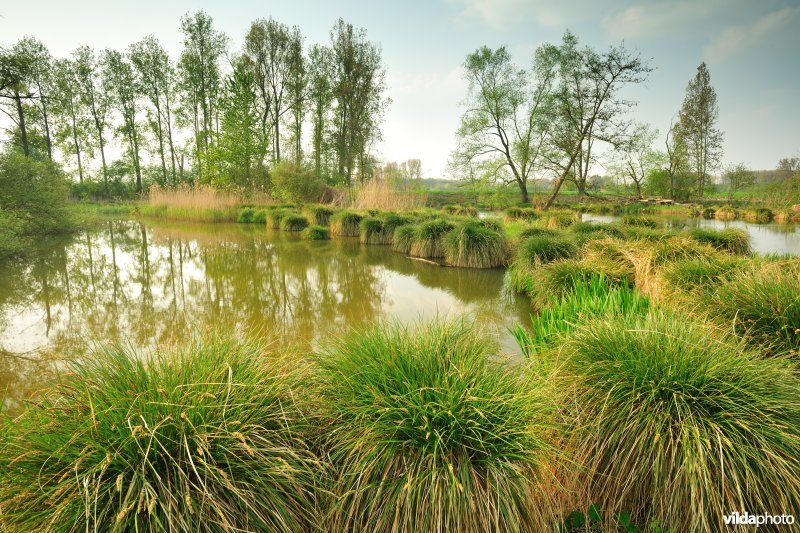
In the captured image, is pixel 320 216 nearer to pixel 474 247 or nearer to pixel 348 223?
pixel 348 223

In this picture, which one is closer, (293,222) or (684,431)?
(684,431)

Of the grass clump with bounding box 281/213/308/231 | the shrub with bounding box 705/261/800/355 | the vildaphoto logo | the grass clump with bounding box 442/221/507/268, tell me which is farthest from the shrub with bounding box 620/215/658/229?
the grass clump with bounding box 281/213/308/231

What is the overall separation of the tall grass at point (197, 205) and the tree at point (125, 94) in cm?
1152

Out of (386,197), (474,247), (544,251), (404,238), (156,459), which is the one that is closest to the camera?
(156,459)

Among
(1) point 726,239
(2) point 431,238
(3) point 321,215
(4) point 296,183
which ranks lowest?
(2) point 431,238

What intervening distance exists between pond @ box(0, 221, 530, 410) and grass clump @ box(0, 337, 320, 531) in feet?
1.69

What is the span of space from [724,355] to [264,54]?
29.9 meters

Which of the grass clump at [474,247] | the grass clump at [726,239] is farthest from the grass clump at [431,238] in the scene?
the grass clump at [726,239]

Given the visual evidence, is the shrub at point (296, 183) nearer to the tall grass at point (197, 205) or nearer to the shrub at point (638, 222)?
the tall grass at point (197, 205)

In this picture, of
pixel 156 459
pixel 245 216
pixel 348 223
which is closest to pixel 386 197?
pixel 348 223

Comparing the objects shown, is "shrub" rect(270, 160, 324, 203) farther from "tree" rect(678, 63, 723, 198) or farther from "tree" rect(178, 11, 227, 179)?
"tree" rect(678, 63, 723, 198)

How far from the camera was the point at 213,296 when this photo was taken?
5.99m

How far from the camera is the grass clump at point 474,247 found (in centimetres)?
865

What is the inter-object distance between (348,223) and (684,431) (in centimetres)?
1274
